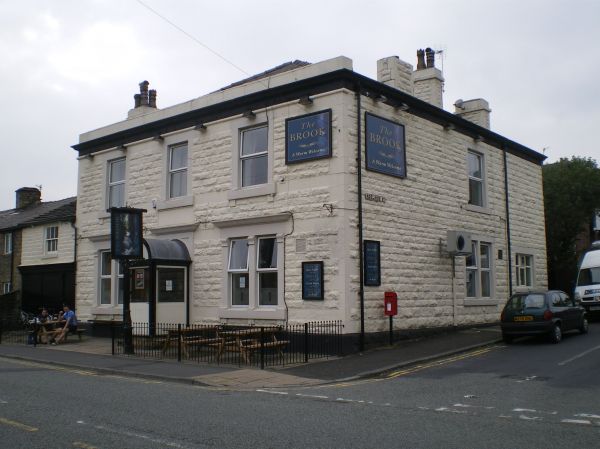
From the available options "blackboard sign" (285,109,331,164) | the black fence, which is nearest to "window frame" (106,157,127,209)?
the black fence

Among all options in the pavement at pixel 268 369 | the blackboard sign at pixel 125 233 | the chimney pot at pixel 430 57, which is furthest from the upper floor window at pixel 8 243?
the chimney pot at pixel 430 57

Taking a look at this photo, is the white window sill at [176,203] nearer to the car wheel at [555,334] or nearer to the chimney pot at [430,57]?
the chimney pot at [430,57]

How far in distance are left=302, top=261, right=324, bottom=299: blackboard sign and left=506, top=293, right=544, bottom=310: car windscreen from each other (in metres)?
5.52

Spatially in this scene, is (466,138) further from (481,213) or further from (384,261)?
(384,261)

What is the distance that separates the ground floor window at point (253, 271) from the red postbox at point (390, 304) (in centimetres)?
321

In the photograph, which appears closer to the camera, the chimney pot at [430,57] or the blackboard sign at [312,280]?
the blackboard sign at [312,280]

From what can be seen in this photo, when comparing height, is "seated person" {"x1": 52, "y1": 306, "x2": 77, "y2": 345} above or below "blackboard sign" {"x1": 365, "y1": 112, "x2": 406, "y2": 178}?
below

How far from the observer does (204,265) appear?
18766mm

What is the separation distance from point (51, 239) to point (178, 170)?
446 inches

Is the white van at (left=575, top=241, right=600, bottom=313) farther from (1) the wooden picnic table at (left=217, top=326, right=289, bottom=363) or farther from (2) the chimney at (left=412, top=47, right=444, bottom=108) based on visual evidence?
(1) the wooden picnic table at (left=217, top=326, right=289, bottom=363)

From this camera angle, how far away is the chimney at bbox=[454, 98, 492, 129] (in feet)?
75.2

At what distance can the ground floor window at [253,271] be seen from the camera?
1728 cm

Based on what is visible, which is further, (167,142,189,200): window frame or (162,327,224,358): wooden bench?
(167,142,189,200): window frame

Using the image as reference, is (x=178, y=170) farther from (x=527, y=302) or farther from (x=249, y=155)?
(x=527, y=302)
